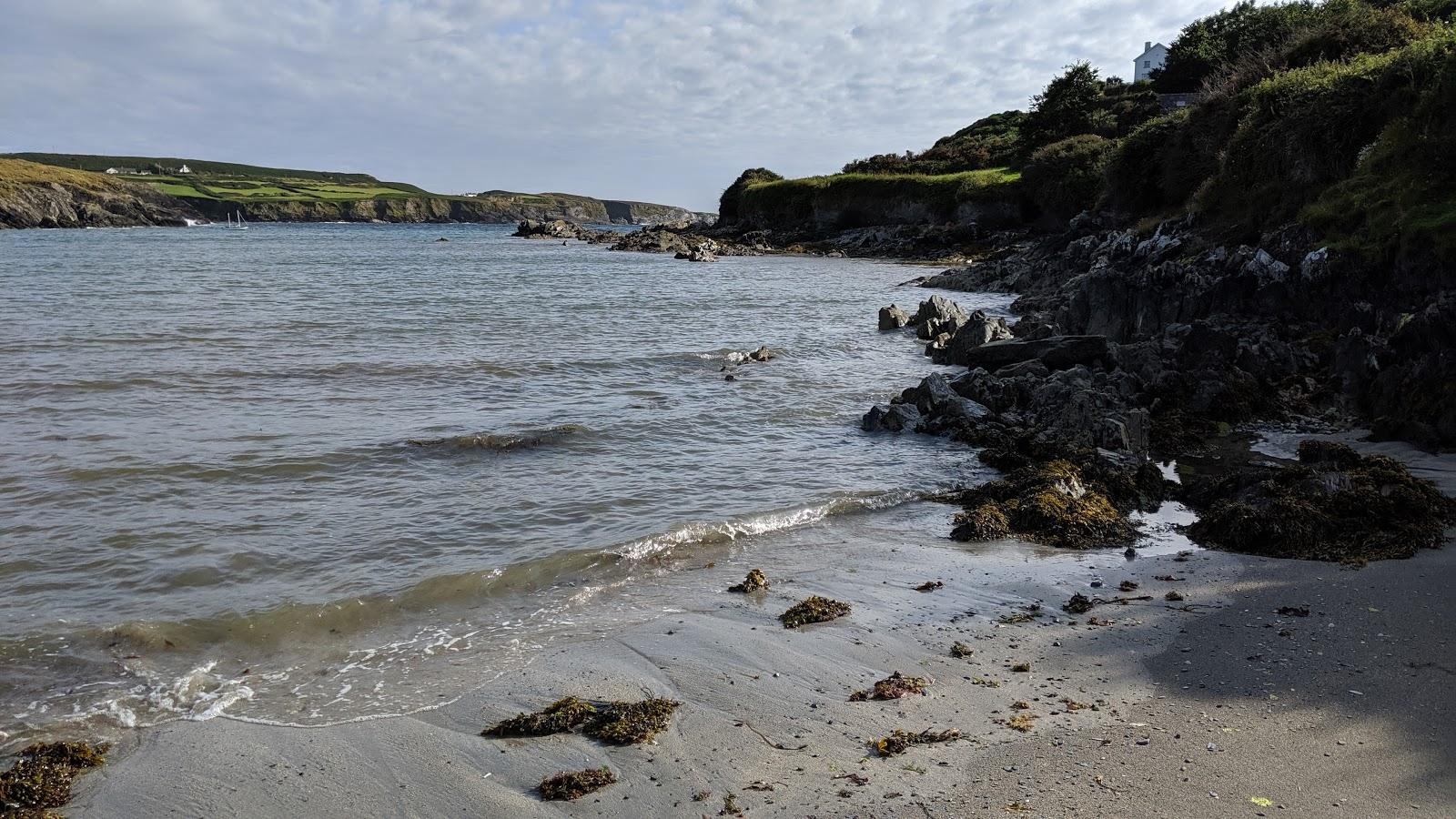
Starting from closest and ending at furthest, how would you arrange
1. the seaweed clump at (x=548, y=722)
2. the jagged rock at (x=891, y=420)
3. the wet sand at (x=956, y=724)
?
the wet sand at (x=956, y=724)
the seaweed clump at (x=548, y=722)
the jagged rock at (x=891, y=420)

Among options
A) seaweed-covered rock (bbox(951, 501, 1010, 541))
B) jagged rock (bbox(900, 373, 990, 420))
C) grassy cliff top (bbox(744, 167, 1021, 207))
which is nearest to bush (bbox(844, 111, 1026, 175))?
grassy cliff top (bbox(744, 167, 1021, 207))

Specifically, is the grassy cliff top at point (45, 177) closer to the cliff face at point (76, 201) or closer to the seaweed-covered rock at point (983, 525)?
the cliff face at point (76, 201)

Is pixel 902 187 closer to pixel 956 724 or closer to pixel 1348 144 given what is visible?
pixel 1348 144

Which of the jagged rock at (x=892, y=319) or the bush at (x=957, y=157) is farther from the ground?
the bush at (x=957, y=157)

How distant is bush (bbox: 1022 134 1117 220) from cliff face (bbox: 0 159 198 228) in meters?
109

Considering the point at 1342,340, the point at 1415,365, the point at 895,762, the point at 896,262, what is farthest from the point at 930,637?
the point at 896,262

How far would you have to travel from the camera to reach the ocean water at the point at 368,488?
6195mm

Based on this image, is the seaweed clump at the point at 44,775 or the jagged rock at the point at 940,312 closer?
the seaweed clump at the point at 44,775

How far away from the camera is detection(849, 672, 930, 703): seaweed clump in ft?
17.4

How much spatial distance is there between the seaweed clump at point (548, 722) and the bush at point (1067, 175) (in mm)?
43622

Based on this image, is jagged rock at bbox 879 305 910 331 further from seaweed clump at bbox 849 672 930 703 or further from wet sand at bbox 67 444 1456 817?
seaweed clump at bbox 849 672 930 703

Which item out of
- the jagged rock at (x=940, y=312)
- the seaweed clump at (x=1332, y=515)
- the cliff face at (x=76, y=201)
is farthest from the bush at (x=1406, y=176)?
the cliff face at (x=76, y=201)

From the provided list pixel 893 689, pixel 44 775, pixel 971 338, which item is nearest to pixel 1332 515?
pixel 893 689

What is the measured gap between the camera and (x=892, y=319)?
82.5 feet
